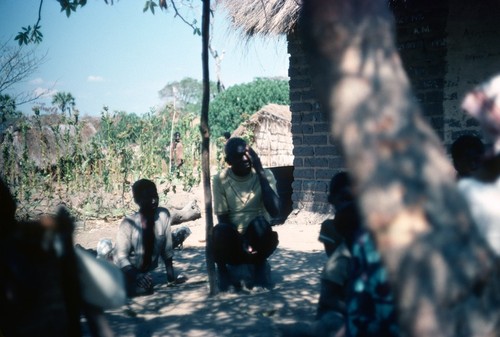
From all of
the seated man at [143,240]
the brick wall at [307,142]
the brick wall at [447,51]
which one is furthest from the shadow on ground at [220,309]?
the brick wall at [307,142]

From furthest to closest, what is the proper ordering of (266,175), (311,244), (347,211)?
(311,244)
(266,175)
(347,211)

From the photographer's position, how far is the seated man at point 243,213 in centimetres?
427

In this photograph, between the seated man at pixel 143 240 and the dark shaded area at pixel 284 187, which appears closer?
the seated man at pixel 143 240

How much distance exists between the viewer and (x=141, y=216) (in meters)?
4.53

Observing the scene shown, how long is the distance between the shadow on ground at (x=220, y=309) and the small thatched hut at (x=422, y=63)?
2.18m

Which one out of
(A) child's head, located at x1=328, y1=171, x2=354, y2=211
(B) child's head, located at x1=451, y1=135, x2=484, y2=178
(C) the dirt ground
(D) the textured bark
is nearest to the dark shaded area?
(D) the textured bark

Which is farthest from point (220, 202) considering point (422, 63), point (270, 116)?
point (270, 116)

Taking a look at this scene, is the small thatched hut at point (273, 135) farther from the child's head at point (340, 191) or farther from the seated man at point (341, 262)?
the seated man at point (341, 262)

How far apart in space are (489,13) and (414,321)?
532 cm

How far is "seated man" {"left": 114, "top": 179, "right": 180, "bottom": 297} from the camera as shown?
4.38m

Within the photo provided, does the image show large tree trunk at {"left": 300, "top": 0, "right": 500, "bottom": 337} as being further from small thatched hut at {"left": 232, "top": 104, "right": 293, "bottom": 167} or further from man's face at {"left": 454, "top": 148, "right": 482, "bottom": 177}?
small thatched hut at {"left": 232, "top": 104, "right": 293, "bottom": 167}

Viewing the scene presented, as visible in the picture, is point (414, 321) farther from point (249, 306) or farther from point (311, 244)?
point (311, 244)

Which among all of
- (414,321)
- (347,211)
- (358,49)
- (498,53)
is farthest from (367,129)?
(498,53)

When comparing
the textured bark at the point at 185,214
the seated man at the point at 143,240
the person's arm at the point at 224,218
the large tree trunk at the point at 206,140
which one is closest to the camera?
the large tree trunk at the point at 206,140
